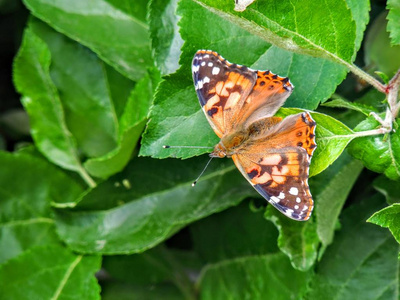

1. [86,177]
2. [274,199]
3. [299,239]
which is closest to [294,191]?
[274,199]

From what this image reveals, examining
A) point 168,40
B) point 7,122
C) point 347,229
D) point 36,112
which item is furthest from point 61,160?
point 347,229

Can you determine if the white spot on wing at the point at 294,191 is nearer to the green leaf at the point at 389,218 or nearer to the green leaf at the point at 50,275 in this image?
the green leaf at the point at 389,218

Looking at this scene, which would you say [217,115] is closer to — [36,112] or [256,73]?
[256,73]

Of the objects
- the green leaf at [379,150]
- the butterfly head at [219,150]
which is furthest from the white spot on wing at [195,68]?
the green leaf at [379,150]

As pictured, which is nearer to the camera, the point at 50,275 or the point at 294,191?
the point at 294,191

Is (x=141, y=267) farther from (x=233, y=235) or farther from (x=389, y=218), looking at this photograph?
(x=389, y=218)

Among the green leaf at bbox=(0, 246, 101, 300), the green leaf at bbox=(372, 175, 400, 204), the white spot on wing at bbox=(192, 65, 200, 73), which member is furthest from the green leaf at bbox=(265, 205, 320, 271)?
the green leaf at bbox=(0, 246, 101, 300)
